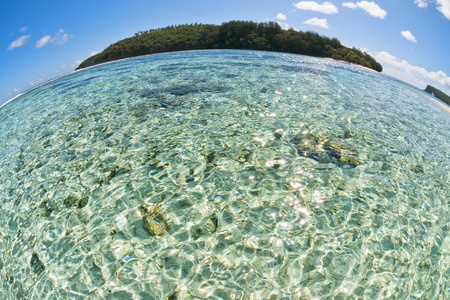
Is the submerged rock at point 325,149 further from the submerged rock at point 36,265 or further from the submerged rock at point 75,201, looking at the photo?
the submerged rock at point 36,265

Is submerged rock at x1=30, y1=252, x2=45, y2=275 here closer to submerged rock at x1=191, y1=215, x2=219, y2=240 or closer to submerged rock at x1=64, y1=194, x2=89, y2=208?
submerged rock at x1=64, y1=194, x2=89, y2=208

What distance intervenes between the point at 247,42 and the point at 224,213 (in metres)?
55.8

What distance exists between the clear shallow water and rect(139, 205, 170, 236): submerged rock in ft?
0.06

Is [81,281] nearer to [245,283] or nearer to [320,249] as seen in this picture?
[245,283]

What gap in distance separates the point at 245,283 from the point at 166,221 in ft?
4.08

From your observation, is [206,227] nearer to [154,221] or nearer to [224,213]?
[224,213]

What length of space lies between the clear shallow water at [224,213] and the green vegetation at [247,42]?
47863 millimetres

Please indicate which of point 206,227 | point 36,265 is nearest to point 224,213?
point 206,227

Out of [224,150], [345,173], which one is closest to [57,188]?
[224,150]

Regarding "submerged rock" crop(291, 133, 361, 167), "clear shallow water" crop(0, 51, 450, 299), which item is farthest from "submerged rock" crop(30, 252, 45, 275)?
"submerged rock" crop(291, 133, 361, 167)

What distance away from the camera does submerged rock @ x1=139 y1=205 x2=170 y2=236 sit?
104 inches

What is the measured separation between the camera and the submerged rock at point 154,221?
8.63 ft

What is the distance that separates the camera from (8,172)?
181 inches

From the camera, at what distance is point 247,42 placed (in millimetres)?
51219
